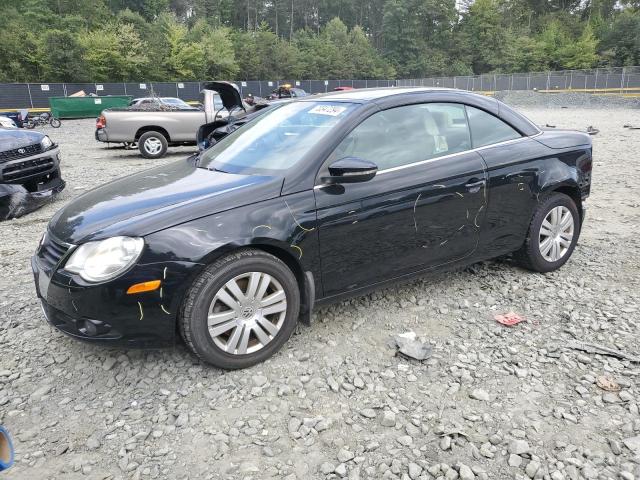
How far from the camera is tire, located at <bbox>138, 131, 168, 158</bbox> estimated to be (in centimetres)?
1253

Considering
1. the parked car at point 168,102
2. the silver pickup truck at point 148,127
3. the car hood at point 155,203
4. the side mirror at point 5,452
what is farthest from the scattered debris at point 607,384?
the parked car at point 168,102

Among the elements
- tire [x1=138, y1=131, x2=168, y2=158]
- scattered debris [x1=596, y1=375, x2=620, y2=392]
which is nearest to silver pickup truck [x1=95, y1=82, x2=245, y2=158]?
tire [x1=138, y1=131, x2=168, y2=158]

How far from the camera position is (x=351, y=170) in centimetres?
307

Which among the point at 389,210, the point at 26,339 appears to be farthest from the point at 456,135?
the point at 26,339

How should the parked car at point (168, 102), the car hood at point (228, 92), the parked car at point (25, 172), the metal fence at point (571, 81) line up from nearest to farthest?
the parked car at point (25, 172)
the car hood at point (228, 92)
the parked car at point (168, 102)
the metal fence at point (571, 81)

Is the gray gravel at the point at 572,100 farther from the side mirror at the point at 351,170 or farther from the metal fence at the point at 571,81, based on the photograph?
the side mirror at the point at 351,170

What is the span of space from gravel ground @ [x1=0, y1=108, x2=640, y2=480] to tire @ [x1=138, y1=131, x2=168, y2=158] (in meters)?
9.01

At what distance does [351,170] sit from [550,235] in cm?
218

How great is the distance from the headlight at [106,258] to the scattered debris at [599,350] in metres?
2.76

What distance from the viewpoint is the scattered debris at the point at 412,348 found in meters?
3.16

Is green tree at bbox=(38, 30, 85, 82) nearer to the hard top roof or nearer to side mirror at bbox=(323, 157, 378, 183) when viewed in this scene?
the hard top roof

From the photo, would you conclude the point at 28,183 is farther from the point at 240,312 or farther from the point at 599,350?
the point at 599,350

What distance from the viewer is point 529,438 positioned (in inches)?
97.0

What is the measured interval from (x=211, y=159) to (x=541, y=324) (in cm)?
272
